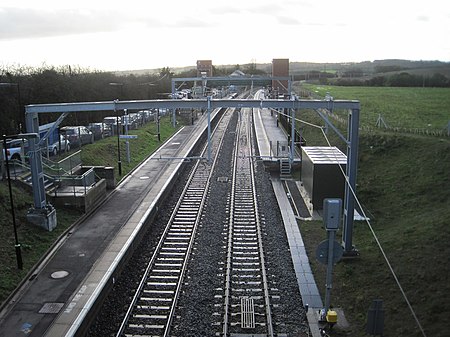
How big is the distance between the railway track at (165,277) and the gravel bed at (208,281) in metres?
0.23

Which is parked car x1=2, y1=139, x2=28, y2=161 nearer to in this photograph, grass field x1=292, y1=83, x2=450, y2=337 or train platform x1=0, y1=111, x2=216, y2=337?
train platform x1=0, y1=111, x2=216, y2=337

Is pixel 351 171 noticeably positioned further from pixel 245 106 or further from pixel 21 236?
pixel 21 236

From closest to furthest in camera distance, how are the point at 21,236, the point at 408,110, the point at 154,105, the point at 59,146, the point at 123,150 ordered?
1. the point at 21,236
2. the point at 154,105
3. the point at 59,146
4. the point at 123,150
5. the point at 408,110

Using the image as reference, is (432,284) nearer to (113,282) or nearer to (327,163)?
(113,282)

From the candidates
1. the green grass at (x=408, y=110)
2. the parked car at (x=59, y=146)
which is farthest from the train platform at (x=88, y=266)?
the green grass at (x=408, y=110)

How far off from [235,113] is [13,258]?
55.2m

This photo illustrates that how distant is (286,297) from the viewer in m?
11.9

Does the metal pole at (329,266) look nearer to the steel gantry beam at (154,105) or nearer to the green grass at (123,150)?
the steel gantry beam at (154,105)

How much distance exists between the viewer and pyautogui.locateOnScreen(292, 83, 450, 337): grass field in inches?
403

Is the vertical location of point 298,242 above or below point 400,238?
below

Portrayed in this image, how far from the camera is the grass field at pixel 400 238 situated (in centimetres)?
1023

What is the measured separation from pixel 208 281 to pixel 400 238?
20.2ft

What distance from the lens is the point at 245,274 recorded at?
13.3m

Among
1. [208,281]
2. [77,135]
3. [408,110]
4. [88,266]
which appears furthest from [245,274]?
[408,110]
